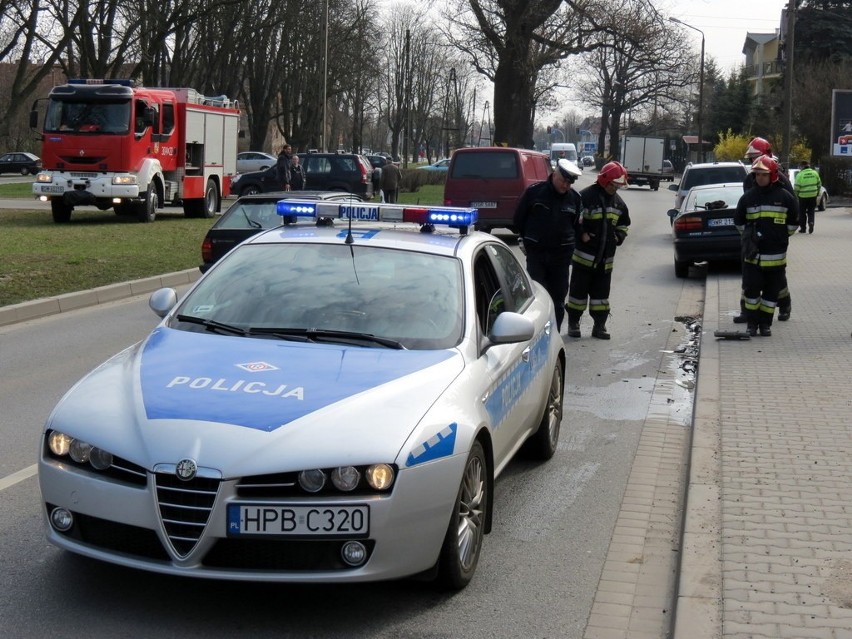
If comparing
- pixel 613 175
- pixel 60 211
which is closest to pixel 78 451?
pixel 613 175

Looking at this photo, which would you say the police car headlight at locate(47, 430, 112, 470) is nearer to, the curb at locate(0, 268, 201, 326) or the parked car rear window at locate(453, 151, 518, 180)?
the curb at locate(0, 268, 201, 326)

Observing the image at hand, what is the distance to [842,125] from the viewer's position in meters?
41.4

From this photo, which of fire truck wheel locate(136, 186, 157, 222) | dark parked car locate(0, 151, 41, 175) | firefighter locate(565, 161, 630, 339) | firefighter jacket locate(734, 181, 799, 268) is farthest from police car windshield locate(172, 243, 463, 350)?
dark parked car locate(0, 151, 41, 175)

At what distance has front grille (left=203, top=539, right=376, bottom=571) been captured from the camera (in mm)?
4277

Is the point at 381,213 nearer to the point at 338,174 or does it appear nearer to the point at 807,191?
the point at 807,191

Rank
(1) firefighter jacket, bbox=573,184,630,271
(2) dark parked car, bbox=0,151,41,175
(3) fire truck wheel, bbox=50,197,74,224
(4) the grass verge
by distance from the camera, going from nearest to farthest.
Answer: (1) firefighter jacket, bbox=573,184,630,271
(4) the grass verge
(3) fire truck wheel, bbox=50,197,74,224
(2) dark parked car, bbox=0,151,41,175

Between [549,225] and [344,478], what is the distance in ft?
23.9

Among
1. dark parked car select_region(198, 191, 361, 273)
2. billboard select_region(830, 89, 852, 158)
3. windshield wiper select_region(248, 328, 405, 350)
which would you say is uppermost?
billboard select_region(830, 89, 852, 158)

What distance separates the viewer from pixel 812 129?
57719mm

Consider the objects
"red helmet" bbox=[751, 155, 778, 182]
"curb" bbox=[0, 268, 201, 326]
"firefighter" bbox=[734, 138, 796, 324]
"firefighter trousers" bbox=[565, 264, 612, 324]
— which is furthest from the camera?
"curb" bbox=[0, 268, 201, 326]

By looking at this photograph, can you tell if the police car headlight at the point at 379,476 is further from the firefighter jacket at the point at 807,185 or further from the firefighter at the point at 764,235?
the firefighter jacket at the point at 807,185

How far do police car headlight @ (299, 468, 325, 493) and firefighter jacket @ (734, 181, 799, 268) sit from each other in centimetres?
877

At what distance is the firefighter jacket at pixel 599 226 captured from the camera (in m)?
12.1

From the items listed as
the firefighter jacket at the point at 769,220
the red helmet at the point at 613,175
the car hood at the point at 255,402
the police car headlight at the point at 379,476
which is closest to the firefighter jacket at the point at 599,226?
the red helmet at the point at 613,175
